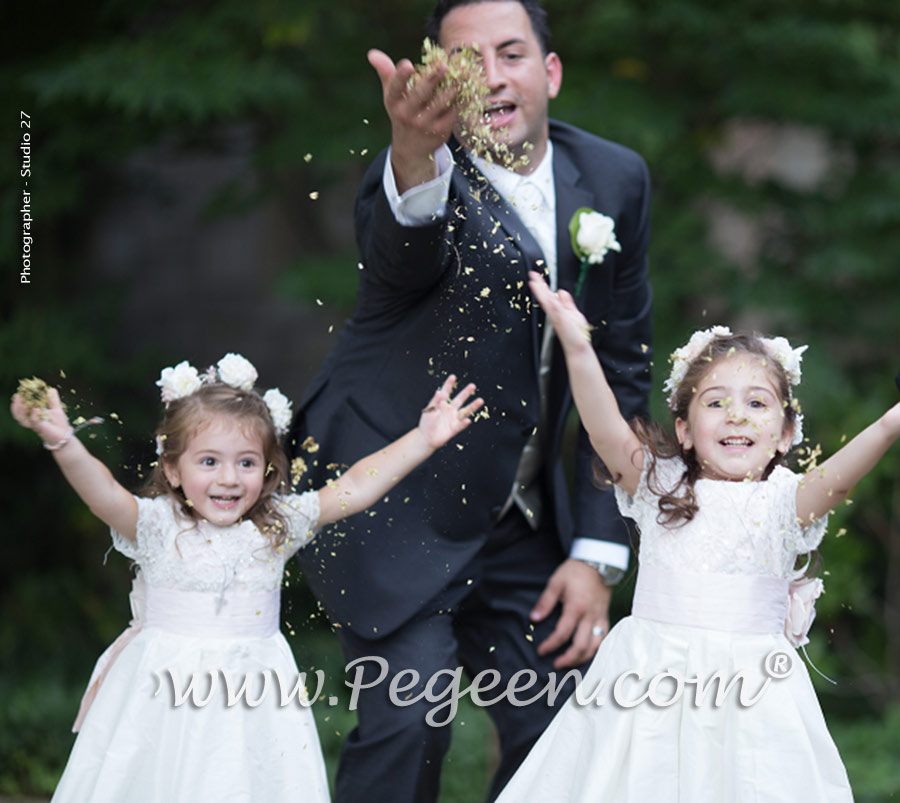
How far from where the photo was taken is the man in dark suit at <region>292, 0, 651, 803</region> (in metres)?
2.93

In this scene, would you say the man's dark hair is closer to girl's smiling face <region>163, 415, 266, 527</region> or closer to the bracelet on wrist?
girl's smiling face <region>163, 415, 266, 527</region>

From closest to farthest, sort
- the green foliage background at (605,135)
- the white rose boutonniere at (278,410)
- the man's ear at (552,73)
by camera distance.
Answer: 1. the white rose boutonniere at (278,410)
2. the man's ear at (552,73)
3. the green foliage background at (605,135)

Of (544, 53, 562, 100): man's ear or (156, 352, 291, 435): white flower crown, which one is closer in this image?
(156, 352, 291, 435): white flower crown

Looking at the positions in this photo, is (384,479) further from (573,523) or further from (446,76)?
(446,76)

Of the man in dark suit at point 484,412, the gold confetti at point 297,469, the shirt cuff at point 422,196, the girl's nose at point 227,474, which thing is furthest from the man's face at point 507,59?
the girl's nose at point 227,474

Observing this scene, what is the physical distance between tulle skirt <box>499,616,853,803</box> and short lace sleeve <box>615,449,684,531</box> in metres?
0.25

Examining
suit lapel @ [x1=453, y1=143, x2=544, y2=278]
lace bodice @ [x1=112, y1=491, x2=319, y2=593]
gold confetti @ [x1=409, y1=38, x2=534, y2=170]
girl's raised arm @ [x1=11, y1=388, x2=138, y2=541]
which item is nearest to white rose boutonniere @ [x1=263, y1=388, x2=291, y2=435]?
lace bodice @ [x1=112, y1=491, x2=319, y2=593]

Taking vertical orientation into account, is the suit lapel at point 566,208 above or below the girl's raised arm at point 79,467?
above

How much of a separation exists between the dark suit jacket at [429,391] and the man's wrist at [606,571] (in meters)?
0.33

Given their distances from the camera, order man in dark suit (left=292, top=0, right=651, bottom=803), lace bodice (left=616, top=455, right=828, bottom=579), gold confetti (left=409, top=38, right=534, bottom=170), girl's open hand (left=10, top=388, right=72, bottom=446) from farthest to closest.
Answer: man in dark suit (left=292, top=0, right=651, bottom=803)
lace bodice (left=616, top=455, right=828, bottom=579)
girl's open hand (left=10, top=388, right=72, bottom=446)
gold confetti (left=409, top=38, right=534, bottom=170)

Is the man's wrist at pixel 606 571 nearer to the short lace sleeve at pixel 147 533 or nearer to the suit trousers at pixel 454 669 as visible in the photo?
the suit trousers at pixel 454 669

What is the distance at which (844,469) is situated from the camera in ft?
8.57

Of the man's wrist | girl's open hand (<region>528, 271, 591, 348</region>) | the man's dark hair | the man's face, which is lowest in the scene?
the man's wrist

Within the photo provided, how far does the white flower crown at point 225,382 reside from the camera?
3006 mm
